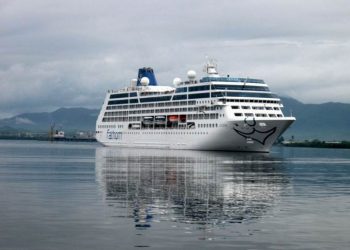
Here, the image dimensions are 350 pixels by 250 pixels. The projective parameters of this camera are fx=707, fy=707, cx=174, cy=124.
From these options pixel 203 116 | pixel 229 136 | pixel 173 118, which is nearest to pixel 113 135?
pixel 173 118

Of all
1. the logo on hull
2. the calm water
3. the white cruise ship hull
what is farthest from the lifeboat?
the calm water

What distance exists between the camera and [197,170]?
59125 millimetres

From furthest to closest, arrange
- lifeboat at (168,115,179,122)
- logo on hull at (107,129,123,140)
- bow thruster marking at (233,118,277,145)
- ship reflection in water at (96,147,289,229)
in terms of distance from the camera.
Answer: logo on hull at (107,129,123,140) < lifeboat at (168,115,179,122) < bow thruster marking at (233,118,277,145) < ship reflection in water at (96,147,289,229)

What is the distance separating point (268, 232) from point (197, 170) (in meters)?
34.4

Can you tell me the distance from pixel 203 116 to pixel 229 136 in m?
7.89

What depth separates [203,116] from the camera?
110 metres

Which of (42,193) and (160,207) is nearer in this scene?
(160,207)

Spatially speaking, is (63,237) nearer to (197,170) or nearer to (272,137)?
(197,170)

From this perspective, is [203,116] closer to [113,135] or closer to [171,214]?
[113,135]

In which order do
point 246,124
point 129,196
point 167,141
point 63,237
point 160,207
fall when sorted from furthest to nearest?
point 167,141 → point 246,124 → point 129,196 → point 160,207 → point 63,237

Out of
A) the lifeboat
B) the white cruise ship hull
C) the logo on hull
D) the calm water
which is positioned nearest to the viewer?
the calm water

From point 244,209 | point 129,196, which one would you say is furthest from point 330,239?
point 129,196

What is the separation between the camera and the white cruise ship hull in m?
101

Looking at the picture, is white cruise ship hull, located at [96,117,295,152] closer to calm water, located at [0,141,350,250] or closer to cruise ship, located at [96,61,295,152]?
cruise ship, located at [96,61,295,152]
